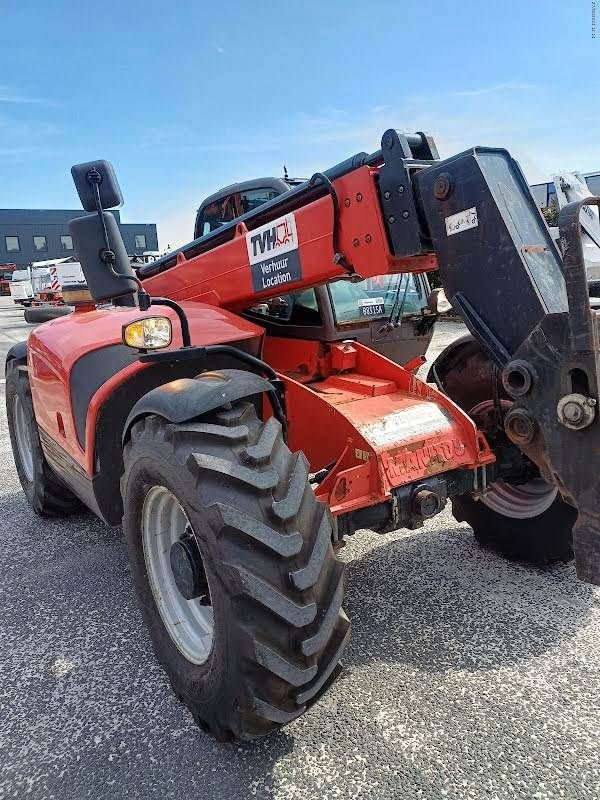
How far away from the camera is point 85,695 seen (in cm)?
251

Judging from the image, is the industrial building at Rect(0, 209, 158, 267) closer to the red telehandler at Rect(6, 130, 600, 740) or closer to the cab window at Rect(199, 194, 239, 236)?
the cab window at Rect(199, 194, 239, 236)

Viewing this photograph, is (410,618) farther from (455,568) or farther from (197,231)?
(197,231)

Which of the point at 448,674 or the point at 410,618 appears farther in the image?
the point at 410,618

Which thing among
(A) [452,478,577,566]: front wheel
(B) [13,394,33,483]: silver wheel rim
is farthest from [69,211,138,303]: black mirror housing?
(B) [13,394,33,483]: silver wheel rim

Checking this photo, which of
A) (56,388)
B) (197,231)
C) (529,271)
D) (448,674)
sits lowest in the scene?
(448,674)

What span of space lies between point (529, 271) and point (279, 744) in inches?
70.5

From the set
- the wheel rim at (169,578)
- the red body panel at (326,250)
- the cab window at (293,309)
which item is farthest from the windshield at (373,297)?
the wheel rim at (169,578)

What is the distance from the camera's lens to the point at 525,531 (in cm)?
329

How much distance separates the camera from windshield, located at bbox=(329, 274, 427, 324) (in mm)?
3547

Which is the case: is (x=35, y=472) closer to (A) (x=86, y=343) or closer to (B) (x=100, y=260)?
(A) (x=86, y=343)

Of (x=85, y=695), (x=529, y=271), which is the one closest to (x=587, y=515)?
(x=529, y=271)

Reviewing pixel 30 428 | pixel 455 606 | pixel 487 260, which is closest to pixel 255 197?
pixel 30 428

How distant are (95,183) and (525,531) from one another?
2.62 m

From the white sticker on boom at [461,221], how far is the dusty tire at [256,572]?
3.15ft
